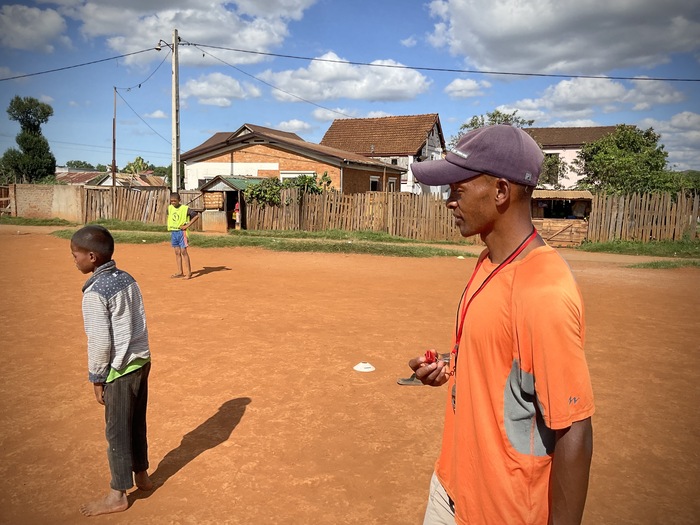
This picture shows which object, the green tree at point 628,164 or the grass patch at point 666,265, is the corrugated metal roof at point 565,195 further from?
the grass patch at point 666,265

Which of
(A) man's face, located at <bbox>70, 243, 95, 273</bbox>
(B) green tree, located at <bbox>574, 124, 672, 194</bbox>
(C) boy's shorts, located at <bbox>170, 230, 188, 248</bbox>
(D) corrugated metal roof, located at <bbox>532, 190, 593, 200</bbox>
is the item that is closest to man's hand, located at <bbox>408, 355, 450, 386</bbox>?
(A) man's face, located at <bbox>70, 243, 95, 273</bbox>

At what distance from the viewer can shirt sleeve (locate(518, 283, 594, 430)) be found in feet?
4.44

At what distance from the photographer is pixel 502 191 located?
5.39 ft

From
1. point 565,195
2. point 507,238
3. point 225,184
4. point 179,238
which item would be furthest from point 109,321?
point 565,195

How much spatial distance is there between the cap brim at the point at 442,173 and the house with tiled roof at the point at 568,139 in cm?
5486

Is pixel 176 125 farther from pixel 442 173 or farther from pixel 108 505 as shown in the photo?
pixel 442 173

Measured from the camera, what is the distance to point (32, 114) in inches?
1774

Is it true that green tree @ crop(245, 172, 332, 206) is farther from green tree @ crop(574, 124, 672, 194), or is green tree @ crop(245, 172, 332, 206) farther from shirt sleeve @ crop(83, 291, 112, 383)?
shirt sleeve @ crop(83, 291, 112, 383)

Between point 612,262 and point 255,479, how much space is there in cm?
1558

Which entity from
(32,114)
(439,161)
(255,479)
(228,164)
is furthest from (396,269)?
(32,114)

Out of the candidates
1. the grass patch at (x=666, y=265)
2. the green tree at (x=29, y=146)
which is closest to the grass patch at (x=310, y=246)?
the grass patch at (x=666, y=265)

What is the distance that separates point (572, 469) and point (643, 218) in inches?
849

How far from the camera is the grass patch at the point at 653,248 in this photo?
18281mm

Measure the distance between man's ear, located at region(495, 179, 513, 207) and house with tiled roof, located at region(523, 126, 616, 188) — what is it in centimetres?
5497
